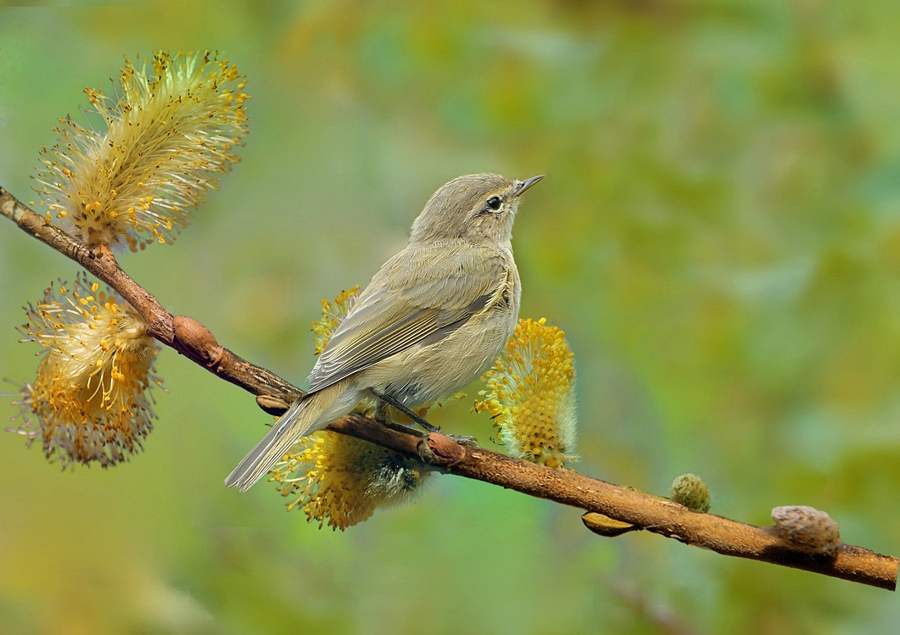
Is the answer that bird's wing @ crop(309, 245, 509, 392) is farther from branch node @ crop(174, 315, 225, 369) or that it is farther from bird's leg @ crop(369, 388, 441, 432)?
branch node @ crop(174, 315, 225, 369)

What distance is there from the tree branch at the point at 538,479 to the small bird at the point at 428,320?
0.06 meters

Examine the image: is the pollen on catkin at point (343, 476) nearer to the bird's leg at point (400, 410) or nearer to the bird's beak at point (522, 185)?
the bird's leg at point (400, 410)

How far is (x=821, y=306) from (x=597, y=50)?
22.5 inches

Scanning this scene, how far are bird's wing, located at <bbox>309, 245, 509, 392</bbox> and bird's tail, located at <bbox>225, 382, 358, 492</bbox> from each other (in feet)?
0.26

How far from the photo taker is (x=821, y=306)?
1149mm

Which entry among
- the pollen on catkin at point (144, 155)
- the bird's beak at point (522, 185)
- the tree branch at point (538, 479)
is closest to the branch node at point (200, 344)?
the tree branch at point (538, 479)

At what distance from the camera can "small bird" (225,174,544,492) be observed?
0.71 meters

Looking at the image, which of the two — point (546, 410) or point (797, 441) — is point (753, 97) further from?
point (546, 410)

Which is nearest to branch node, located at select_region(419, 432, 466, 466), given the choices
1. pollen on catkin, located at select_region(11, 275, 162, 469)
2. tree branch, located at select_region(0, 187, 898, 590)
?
tree branch, located at select_region(0, 187, 898, 590)

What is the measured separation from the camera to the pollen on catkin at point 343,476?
0.68m

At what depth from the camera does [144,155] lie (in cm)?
68

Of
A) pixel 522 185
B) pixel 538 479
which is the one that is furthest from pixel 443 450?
pixel 522 185

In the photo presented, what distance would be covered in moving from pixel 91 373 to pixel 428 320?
392 millimetres

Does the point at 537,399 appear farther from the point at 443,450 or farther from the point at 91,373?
the point at 91,373
